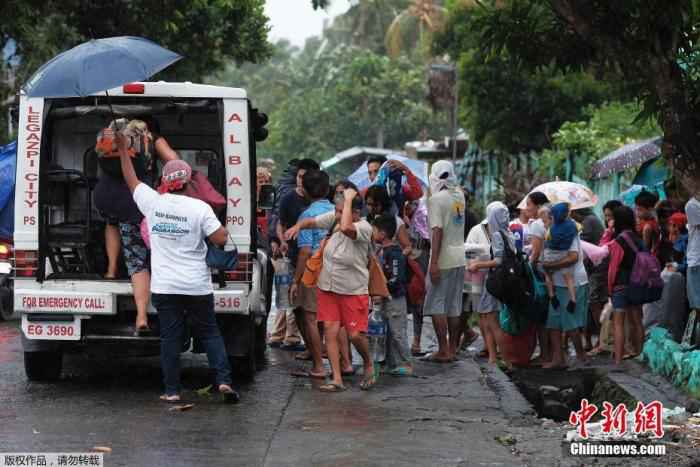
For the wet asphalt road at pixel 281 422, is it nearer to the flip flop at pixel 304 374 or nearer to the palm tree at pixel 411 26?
the flip flop at pixel 304 374

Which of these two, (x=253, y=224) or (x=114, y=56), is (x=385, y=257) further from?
(x=114, y=56)

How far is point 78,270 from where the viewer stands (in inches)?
406

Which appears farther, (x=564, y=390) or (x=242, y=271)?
(x=564, y=390)

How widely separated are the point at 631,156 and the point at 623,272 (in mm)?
4164

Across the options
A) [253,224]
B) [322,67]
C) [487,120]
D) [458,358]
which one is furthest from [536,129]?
[322,67]

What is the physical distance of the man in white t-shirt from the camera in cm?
905

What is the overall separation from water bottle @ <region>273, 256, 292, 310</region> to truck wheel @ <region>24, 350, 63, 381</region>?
216 centimetres

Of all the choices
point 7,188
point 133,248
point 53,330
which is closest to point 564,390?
point 133,248

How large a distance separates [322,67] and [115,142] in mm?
55747

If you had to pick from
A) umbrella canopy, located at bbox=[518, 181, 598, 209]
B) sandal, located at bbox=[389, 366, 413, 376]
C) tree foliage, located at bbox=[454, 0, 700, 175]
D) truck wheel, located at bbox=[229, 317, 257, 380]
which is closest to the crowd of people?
sandal, located at bbox=[389, 366, 413, 376]

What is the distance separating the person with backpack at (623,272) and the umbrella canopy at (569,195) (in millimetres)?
907

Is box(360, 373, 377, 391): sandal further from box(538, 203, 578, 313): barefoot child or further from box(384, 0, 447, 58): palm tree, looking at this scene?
box(384, 0, 447, 58): palm tree

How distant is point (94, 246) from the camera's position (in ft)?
33.8

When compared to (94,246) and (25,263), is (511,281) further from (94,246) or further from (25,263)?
(25,263)
